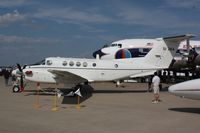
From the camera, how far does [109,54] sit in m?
33.9

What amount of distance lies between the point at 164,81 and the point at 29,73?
801 inches

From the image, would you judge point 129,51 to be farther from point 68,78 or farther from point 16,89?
point 16,89

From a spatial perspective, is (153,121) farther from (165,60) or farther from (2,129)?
(165,60)

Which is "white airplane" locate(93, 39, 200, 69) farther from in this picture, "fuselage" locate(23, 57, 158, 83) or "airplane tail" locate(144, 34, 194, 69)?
"fuselage" locate(23, 57, 158, 83)

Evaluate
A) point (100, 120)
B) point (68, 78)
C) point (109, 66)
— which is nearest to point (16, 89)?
point (68, 78)

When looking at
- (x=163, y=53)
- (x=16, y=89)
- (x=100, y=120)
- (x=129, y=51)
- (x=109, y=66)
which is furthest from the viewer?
(x=129, y=51)

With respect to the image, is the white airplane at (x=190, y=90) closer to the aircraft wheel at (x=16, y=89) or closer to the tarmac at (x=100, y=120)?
the tarmac at (x=100, y=120)

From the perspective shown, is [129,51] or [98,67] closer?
[98,67]

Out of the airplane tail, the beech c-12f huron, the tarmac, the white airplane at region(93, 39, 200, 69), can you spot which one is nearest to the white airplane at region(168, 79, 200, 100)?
the tarmac

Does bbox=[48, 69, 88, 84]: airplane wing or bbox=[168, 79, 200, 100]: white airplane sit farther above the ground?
bbox=[48, 69, 88, 84]: airplane wing

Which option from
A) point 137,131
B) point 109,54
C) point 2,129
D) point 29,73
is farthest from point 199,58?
point 2,129

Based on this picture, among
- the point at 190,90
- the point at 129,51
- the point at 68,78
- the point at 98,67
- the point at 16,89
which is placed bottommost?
the point at 16,89

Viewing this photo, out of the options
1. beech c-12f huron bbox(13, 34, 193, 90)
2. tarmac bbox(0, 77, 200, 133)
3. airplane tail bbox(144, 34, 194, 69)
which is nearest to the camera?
tarmac bbox(0, 77, 200, 133)

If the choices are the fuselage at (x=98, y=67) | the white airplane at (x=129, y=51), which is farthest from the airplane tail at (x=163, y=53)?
the white airplane at (x=129, y=51)
